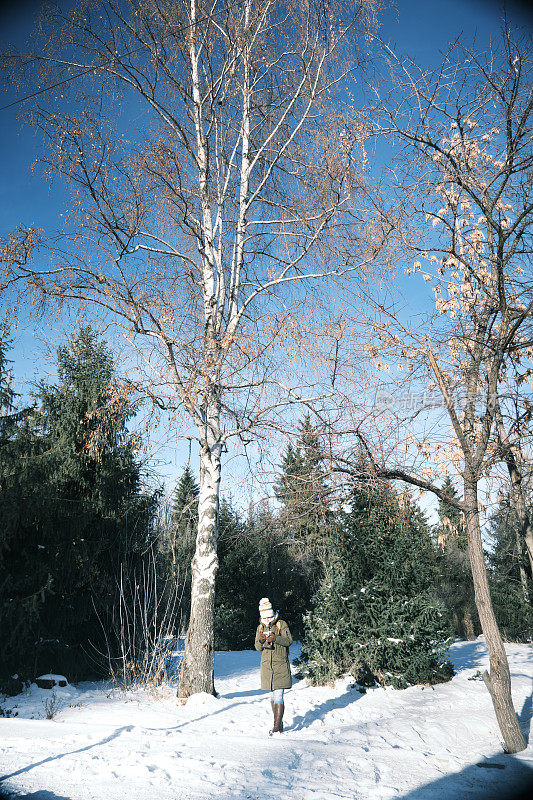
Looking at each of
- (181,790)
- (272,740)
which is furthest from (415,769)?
(181,790)

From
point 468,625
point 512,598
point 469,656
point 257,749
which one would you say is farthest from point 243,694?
point 468,625

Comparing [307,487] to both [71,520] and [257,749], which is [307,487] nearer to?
[257,749]

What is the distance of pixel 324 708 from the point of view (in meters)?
8.09

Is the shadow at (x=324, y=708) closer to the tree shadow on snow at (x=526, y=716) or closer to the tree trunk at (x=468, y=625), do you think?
the tree shadow on snow at (x=526, y=716)

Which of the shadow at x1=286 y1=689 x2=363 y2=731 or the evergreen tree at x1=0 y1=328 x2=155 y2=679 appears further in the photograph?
the evergreen tree at x1=0 y1=328 x2=155 y2=679

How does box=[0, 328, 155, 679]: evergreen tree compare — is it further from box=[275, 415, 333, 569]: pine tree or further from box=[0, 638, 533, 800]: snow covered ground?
box=[275, 415, 333, 569]: pine tree

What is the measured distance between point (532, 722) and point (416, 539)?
428 centimetres

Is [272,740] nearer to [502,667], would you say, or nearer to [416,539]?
[502,667]

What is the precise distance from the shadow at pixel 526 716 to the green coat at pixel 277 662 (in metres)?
2.87

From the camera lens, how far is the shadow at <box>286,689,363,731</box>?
22.6 ft

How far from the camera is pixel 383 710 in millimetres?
7824

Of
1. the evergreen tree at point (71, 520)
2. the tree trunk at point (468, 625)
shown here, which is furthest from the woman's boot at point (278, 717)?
the tree trunk at point (468, 625)

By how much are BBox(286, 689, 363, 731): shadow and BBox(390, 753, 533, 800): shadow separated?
236cm

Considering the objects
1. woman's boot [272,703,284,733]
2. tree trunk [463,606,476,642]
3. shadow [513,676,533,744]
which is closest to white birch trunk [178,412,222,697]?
woman's boot [272,703,284,733]
